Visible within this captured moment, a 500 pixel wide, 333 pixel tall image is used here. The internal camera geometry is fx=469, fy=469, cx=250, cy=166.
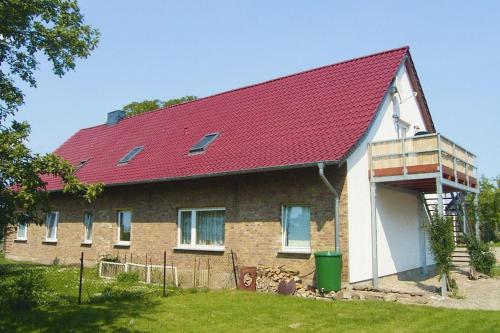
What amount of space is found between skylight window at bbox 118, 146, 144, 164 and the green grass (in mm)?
8423

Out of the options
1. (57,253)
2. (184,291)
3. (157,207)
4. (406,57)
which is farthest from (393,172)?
(57,253)

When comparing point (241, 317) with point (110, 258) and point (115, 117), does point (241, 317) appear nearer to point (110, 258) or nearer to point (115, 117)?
point (110, 258)

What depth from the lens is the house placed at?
1234 centimetres

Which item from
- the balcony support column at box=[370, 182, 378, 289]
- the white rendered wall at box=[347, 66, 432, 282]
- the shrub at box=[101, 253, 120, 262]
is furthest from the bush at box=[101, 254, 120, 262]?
the balcony support column at box=[370, 182, 378, 289]

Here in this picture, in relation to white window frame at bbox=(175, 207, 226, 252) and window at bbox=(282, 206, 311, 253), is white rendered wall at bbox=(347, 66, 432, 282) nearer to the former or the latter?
window at bbox=(282, 206, 311, 253)

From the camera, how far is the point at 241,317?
9.03 m

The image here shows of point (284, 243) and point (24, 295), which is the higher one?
point (284, 243)

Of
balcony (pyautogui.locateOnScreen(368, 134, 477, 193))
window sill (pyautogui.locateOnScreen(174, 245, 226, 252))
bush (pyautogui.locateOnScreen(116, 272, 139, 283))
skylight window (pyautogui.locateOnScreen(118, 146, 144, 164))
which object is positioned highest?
skylight window (pyautogui.locateOnScreen(118, 146, 144, 164))

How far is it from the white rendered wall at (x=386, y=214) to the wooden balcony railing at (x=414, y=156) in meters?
0.37

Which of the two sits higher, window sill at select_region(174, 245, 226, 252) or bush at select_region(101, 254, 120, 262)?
window sill at select_region(174, 245, 226, 252)

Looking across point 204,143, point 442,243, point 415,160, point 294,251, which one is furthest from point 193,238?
point 442,243

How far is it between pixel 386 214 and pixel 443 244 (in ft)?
8.55

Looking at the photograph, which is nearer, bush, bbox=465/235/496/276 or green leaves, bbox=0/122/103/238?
green leaves, bbox=0/122/103/238

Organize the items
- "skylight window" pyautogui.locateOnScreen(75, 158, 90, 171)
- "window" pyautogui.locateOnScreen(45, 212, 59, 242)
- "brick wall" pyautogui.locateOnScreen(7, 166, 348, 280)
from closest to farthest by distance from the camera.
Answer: "brick wall" pyautogui.locateOnScreen(7, 166, 348, 280), "window" pyautogui.locateOnScreen(45, 212, 59, 242), "skylight window" pyautogui.locateOnScreen(75, 158, 90, 171)
